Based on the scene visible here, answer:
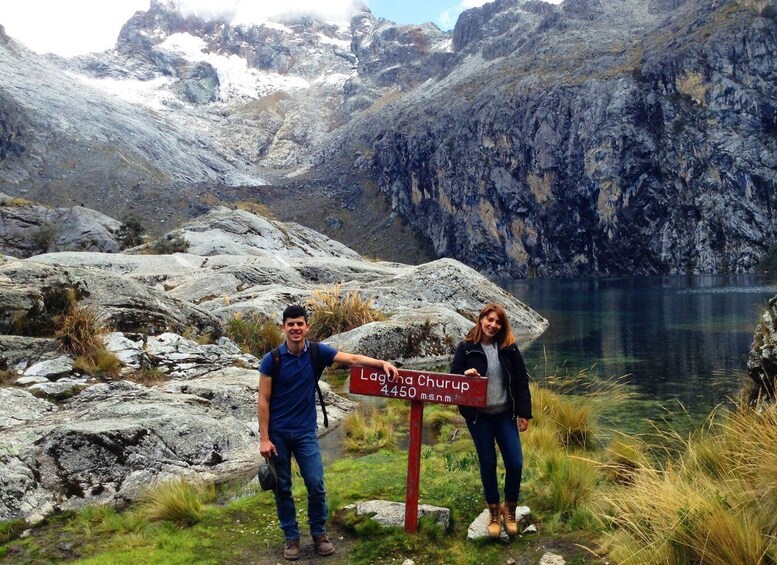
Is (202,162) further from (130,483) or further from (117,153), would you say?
(130,483)

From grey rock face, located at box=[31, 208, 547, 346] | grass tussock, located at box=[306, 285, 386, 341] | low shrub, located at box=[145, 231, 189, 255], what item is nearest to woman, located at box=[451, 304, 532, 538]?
grey rock face, located at box=[31, 208, 547, 346]

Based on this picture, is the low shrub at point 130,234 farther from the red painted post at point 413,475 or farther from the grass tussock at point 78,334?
the red painted post at point 413,475

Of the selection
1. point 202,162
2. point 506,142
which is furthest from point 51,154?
point 506,142

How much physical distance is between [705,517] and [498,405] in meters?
1.93

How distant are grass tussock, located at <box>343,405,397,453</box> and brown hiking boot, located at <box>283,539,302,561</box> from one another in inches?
165

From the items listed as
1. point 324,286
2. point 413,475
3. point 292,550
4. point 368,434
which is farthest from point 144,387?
point 324,286

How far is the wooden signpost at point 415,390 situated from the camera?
→ 5.39 meters

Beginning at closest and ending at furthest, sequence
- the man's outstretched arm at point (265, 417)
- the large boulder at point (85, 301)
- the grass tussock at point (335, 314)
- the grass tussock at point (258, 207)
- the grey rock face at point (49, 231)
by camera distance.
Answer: the man's outstretched arm at point (265, 417) < the large boulder at point (85, 301) < the grass tussock at point (335, 314) < the grey rock face at point (49, 231) < the grass tussock at point (258, 207)

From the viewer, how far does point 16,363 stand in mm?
10375

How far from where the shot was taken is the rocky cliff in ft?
333

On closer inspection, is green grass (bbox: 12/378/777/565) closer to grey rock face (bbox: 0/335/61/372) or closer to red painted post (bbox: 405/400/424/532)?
red painted post (bbox: 405/400/424/532)

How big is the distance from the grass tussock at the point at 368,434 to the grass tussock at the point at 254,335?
675 cm

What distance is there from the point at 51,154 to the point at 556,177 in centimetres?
10015

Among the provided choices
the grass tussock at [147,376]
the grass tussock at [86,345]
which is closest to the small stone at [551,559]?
the grass tussock at [147,376]
